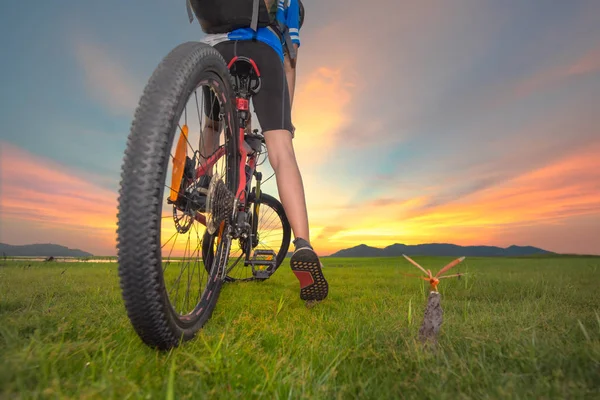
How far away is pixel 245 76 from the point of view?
302 centimetres

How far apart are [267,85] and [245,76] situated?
21cm

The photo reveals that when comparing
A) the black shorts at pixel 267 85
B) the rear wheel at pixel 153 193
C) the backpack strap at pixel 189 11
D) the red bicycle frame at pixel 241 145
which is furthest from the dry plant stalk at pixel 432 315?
the backpack strap at pixel 189 11

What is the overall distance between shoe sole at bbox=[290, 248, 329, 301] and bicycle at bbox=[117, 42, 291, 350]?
61 cm

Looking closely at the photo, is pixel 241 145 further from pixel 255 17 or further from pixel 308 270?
pixel 308 270

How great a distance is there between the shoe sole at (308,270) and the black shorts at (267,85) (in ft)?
3.62

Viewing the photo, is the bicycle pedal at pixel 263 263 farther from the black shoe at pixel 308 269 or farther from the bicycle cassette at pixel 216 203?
the bicycle cassette at pixel 216 203

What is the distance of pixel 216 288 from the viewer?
2605mm

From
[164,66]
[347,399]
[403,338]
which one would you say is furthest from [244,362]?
[164,66]

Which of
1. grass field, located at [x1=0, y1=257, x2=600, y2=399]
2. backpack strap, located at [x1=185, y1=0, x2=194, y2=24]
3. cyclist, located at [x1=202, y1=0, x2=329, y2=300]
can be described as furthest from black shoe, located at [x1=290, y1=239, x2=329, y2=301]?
backpack strap, located at [x1=185, y1=0, x2=194, y2=24]

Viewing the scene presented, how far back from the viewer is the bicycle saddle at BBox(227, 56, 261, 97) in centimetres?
294

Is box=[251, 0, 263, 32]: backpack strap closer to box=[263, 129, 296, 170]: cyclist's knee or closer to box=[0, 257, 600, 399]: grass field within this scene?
box=[263, 129, 296, 170]: cyclist's knee

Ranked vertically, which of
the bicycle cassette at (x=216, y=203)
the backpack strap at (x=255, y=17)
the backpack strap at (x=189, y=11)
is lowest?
the bicycle cassette at (x=216, y=203)

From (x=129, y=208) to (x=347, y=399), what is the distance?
44.9 inches

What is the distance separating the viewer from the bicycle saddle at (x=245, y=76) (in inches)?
116
